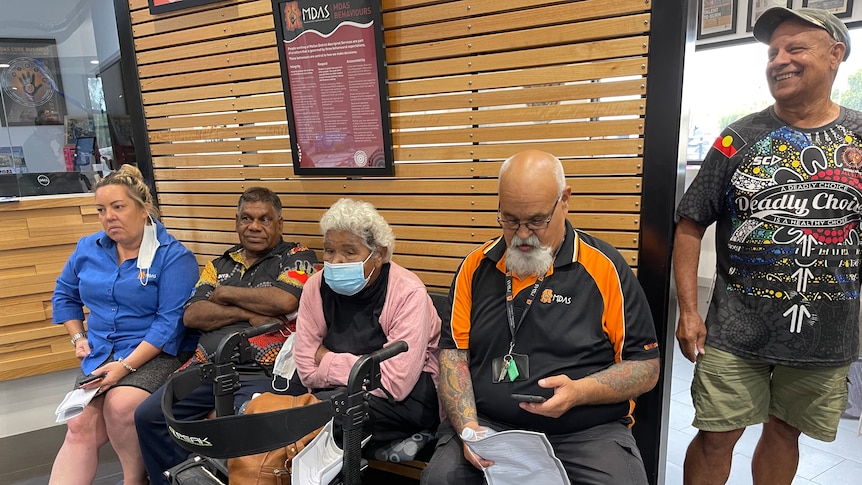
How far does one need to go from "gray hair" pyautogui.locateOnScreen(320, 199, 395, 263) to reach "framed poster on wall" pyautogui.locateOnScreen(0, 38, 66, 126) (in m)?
3.37

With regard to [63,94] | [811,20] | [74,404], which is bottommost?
[74,404]

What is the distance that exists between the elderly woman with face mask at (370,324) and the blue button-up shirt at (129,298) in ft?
3.17

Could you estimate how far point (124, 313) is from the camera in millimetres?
2918

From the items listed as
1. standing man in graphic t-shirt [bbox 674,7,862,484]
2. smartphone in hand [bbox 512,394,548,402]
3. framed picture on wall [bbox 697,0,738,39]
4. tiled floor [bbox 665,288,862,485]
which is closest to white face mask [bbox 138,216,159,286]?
smartphone in hand [bbox 512,394,548,402]

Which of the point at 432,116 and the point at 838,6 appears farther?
the point at 838,6

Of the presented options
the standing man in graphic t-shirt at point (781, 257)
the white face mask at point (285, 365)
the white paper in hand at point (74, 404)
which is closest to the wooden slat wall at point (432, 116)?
the standing man in graphic t-shirt at point (781, 257)

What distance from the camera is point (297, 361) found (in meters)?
2.43

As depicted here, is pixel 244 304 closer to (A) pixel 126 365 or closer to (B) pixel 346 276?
(A) pixel 126 365

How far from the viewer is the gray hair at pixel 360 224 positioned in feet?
7.61

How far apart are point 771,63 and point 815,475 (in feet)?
7.61

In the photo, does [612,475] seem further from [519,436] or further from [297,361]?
[297,361]

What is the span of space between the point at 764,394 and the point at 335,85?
2.68 m

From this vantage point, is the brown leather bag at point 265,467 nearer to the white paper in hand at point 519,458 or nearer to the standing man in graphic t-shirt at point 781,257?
the white paper in hand at point 519,458

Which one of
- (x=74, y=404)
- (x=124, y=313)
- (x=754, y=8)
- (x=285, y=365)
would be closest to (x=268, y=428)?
(x=285, y=365)
